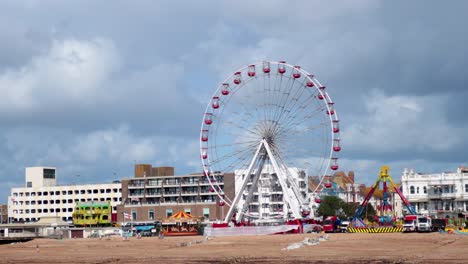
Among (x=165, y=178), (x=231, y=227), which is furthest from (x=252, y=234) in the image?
(x=165, y=178)

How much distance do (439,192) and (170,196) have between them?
57325mm

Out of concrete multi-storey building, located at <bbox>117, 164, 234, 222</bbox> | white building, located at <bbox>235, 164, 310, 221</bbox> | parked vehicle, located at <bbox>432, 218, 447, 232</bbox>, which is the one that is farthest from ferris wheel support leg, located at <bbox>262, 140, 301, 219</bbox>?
concrete multi-storey building, located at <bbox>117, 164, 234, 222</bbox>

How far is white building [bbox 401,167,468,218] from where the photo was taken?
463ft

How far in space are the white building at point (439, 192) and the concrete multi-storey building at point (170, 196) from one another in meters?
37.7

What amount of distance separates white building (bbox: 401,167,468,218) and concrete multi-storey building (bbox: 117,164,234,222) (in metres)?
A: 37.7

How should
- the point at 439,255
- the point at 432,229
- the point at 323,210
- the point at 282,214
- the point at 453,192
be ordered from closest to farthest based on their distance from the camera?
the point at 439,255 → the point at 432,229 → the point at 282,214 → the point at 453,192 → the point at 323,210

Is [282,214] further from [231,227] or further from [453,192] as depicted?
[453,192]

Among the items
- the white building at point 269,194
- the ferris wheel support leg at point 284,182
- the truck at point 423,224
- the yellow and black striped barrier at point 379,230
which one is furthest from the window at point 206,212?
the truck at point 423,224

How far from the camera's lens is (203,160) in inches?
4336

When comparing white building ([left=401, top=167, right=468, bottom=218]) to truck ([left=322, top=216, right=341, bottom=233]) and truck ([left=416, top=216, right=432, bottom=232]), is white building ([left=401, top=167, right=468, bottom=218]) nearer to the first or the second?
truck ([left=322, top=216, right=341, bottom=233])

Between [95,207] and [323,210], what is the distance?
49031 mm

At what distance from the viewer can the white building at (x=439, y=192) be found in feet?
463

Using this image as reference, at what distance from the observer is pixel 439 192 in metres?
144

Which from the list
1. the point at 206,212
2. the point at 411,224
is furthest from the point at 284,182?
the point at 206,212
